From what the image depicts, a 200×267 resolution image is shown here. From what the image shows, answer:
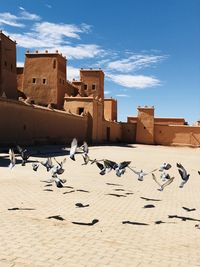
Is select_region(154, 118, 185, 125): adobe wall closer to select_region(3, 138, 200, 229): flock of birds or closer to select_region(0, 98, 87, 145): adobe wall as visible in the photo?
select_region(0, 98, 87, 145): adobe wall

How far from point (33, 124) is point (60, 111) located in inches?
222

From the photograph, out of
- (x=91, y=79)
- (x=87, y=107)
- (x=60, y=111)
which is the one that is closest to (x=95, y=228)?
(x=60, y=111)

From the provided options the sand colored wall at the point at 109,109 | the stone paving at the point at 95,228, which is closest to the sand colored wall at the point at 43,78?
the sand colored wall at the point at 109,109

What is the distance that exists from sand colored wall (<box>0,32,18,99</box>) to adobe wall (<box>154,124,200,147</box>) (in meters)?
21.9

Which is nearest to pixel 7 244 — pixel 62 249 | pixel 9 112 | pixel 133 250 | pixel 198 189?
pixel 62 249

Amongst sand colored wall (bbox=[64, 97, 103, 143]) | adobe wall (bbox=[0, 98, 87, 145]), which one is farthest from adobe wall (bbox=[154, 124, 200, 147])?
adobe wall (bbox=[0, 98, 87, 145])

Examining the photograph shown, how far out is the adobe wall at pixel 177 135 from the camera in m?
49.7

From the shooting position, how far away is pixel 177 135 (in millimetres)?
50031

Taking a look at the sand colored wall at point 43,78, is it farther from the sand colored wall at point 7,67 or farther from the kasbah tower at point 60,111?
the sand colored wall at point 7,67

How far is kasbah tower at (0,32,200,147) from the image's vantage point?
27297mm

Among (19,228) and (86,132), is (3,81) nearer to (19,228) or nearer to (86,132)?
(86,132)

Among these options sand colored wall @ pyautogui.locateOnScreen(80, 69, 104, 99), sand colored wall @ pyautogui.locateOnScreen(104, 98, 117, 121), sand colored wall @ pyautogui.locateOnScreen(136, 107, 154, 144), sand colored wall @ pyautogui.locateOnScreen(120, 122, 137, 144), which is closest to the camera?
sand colored wall @ pyautogui.locateOnScreen(136, 107, 154, 144)

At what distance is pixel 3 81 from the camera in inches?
1352

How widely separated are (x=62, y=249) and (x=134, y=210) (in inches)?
128
